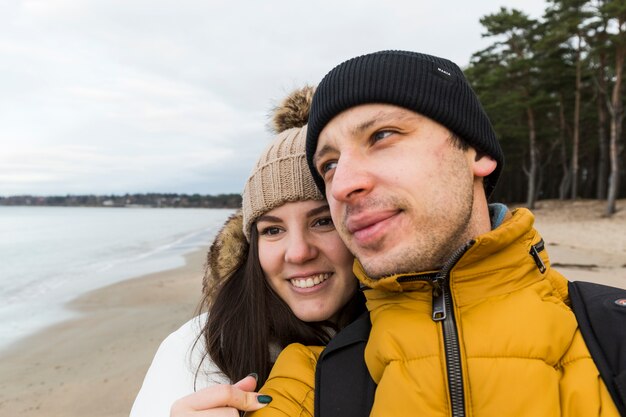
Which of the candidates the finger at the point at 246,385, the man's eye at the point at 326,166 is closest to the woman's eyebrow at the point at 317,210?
the man's eye at the point at 326,166

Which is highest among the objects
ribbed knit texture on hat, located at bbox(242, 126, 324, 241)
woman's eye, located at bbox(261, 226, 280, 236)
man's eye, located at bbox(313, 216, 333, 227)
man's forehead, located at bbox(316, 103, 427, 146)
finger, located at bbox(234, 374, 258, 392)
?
man's forehead, located at bbox(316, 103, 427, 146)

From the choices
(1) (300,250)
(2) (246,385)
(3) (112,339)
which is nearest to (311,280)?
(1) (300,250)

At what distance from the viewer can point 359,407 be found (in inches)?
57.2

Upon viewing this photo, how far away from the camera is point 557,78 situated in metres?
21.7

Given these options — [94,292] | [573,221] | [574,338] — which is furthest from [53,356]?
[573,221]

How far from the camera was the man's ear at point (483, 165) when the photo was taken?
1.77 meters

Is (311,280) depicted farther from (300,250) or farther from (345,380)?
(345,380)

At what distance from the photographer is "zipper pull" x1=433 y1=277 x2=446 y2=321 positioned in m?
1.41

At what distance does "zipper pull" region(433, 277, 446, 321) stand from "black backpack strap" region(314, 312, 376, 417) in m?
0.34

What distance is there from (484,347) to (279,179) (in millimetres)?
1413

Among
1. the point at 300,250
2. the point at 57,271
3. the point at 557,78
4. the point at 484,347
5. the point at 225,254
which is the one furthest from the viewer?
the point at 557,78

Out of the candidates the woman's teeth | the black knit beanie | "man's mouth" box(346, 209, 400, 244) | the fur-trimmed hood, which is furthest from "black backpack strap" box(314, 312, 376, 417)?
the fur-trimmed hood

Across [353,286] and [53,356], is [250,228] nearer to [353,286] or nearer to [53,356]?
[353,286]

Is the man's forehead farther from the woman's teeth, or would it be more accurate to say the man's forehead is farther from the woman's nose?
the woman's teeth
